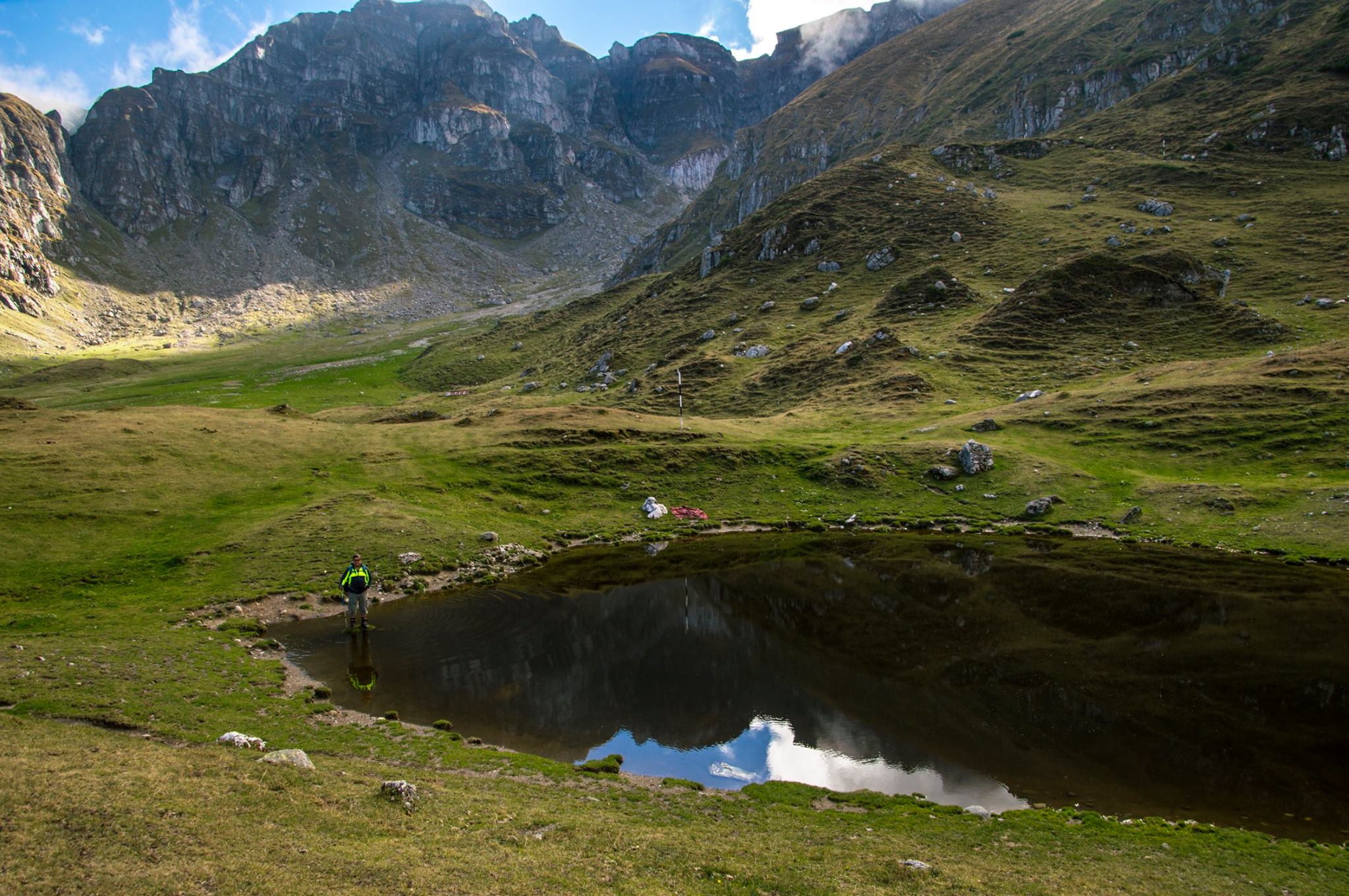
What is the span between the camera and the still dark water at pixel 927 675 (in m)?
21.3

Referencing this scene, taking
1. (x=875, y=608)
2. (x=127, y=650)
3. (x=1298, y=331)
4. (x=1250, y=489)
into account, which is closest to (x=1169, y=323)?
(x=1298, y=331)

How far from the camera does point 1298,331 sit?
79375mm

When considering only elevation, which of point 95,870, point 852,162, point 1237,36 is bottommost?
point 95,870

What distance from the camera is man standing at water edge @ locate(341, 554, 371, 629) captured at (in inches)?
1352

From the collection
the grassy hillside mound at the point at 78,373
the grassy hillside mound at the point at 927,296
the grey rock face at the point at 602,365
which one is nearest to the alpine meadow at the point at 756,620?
the grassy hillside mound at the point at 927,296

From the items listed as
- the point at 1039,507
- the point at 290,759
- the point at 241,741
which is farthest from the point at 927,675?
the point at 1039,507

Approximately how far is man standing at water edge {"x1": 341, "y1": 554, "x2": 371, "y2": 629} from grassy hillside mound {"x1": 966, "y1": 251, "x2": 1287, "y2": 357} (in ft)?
304

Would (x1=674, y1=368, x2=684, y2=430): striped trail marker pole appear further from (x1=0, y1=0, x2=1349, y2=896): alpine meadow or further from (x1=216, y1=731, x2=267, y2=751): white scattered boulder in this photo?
(x1=216, y1=731, x2=267, y2=751): white scattered boulder

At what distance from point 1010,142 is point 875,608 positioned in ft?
584

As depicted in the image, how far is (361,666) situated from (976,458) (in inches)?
2191

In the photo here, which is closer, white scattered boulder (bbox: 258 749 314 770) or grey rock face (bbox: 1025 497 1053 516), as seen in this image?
white scattered boulder (bbox: 258 749 314 770)

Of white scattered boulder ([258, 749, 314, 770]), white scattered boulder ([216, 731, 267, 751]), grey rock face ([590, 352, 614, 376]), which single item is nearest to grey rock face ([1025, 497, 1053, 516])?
white scattered boulder ([258, 749, 314, 770])

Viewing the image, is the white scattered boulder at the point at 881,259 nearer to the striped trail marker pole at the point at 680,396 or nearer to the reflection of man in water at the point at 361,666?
the striped trail marker pole at the point at 680,396

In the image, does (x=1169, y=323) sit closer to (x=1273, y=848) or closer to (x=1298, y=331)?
(x=1298, y=331)
